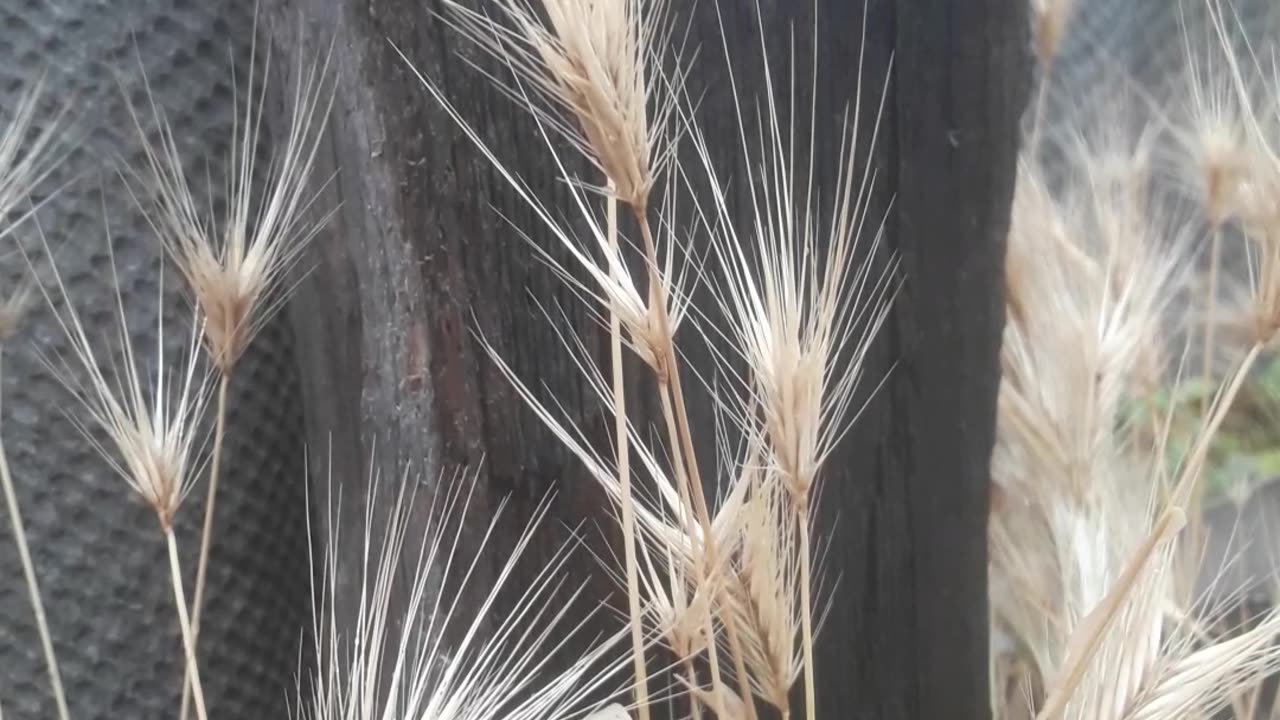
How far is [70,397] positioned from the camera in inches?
22.0

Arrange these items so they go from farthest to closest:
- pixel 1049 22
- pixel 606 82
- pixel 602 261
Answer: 1. pixel 1049 22
2. pixel 602 261
3. pixel 606 82

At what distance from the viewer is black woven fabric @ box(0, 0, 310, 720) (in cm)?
54

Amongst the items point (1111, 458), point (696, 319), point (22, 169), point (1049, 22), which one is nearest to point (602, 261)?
point (696, 319)

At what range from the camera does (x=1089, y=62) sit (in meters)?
1.41

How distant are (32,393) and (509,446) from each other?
1.11 ft

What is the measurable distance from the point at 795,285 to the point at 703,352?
0.07 metres

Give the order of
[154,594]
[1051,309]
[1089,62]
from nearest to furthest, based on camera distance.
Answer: [154,594] < [1051,309] < [1089,62]

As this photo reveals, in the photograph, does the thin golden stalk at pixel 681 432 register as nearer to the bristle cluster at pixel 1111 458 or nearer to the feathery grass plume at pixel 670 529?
the feathery grass plume at pixel 670 529

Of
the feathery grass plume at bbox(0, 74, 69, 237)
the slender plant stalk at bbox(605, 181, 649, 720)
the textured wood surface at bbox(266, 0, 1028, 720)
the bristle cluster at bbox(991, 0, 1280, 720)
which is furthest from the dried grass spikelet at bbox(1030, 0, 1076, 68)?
the feathery grass plume at bbox(0, 74, 69, 237)

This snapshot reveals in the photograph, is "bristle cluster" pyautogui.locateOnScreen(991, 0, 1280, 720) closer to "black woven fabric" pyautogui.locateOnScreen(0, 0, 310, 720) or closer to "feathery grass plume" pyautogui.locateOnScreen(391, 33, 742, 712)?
"feathery grass plume" pyautogui.locateOnScreen(391, 33, 742, 712)

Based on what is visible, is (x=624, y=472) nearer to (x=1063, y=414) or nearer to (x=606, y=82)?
(x=606, y=82)

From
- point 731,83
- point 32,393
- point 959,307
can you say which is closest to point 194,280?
point 32,393

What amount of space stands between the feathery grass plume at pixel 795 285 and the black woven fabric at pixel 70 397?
0.35 m

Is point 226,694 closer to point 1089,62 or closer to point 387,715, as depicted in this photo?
point 387,715
